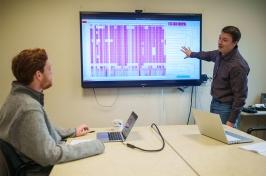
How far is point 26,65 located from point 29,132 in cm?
43

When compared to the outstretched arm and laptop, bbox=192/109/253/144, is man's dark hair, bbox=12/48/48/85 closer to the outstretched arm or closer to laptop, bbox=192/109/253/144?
laptop, bbox=192/109/253/144

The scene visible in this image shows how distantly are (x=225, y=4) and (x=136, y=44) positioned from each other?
1358 millimetres

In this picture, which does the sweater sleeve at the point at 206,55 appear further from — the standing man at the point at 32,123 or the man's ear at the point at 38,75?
the man's ear at the point at 38,75

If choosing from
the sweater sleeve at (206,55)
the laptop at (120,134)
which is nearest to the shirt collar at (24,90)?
the laptop at (120,134)

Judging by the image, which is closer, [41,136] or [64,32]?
[41,136]

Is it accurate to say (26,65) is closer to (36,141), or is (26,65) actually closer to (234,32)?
(36,141)

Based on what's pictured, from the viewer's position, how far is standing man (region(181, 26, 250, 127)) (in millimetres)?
2824

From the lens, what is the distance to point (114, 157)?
5.82 ft

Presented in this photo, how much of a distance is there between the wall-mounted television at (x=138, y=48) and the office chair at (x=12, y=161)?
6.53 feet

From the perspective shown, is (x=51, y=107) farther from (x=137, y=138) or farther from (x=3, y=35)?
(x=137, y=138)

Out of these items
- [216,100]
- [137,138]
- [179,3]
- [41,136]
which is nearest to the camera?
[41,136]

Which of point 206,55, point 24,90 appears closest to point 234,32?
point 206,55

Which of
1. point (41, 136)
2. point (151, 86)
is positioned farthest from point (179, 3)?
point (41, 136)

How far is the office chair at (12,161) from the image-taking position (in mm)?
1597
